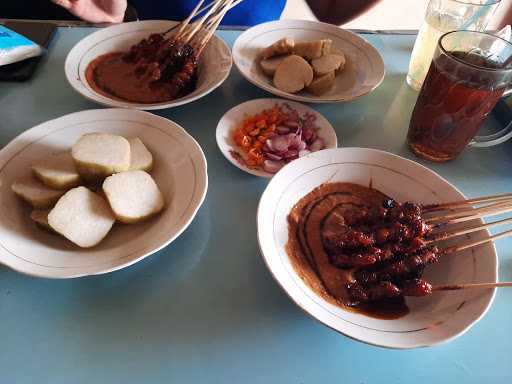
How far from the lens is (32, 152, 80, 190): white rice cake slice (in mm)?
875

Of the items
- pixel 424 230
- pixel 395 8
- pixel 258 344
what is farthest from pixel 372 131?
pixel 395 8

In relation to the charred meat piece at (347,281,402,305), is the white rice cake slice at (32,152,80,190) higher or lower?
higher

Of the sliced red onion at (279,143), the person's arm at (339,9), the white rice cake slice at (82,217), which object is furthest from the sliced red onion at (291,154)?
the person's arm at (339,9)

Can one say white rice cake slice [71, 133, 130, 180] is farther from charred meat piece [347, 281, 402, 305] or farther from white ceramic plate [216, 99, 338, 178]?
charred meat piece [347, 281, 402, 305]

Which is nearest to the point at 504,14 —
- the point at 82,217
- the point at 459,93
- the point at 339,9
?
the point at 339,9

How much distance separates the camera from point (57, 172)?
885mm

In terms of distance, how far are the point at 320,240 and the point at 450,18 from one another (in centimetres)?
94

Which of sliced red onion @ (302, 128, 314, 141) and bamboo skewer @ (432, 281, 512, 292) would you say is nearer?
bamboo skewer @ (432, 281, 512, 292)

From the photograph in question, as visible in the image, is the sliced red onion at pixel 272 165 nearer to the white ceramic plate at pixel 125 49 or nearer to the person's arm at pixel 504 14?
the white ceramic plate at pixel 125 49

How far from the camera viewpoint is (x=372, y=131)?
1.25 metres

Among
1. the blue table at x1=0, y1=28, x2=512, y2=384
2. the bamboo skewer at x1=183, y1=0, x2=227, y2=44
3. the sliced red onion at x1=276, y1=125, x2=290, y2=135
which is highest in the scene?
the bamboo skewer at x1=183, y1=0, x2=227, y2=44

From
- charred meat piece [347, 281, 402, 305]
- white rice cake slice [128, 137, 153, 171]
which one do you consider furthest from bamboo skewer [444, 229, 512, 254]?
white rice cake slice [128, 137, 153, 171]

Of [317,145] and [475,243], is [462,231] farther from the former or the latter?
[317,145]

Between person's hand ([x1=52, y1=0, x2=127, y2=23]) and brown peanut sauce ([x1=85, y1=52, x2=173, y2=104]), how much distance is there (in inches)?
21.6
